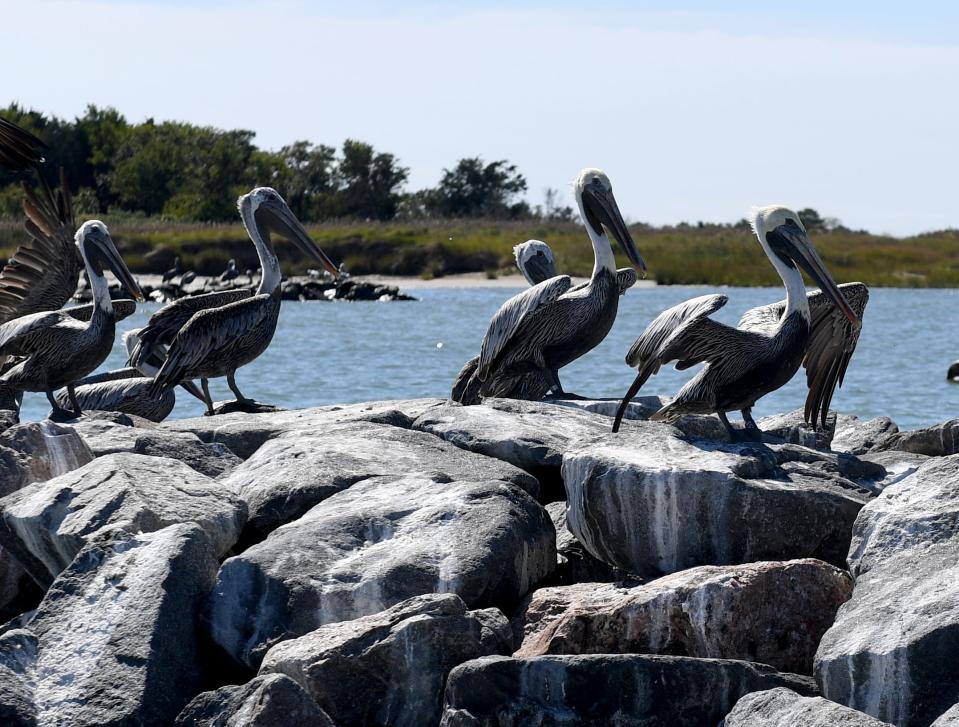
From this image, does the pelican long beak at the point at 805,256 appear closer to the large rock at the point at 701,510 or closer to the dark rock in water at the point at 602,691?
the large rock at the point at 701,510

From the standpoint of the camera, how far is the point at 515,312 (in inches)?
306

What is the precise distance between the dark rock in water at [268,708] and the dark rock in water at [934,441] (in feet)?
11.9

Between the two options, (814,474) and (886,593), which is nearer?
(886,593)

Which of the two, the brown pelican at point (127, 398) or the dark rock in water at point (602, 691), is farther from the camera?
the brown pelican at point (127, 398)

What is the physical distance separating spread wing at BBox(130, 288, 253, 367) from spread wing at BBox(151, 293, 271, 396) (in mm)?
261

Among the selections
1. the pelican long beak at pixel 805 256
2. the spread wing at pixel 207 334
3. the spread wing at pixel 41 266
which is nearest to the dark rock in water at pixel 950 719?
the pelican long beak at pixel 805 256

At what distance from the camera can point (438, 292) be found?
124 ft

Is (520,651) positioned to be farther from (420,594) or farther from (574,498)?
(574,498)

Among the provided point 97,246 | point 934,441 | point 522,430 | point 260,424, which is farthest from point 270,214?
point 934,441

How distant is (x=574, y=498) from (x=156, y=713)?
5.08 ft

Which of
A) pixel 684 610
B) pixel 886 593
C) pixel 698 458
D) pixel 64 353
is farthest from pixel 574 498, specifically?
pixel 64 353

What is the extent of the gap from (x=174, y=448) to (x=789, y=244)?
2.65 meters

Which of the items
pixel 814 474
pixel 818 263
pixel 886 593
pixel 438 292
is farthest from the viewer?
pixel 438 292

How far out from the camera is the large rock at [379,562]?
179 inches
